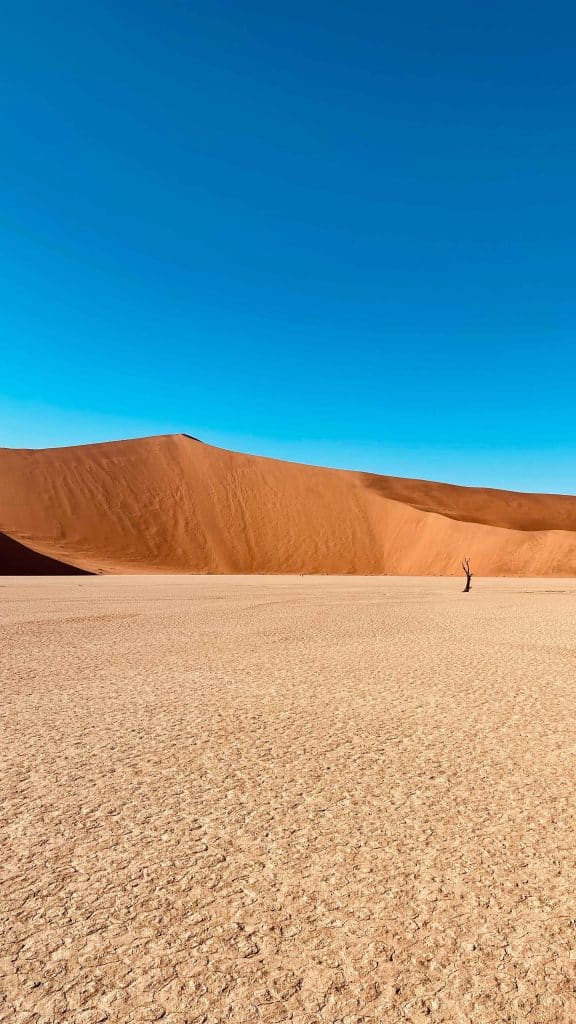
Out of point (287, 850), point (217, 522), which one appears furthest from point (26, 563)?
point (287, 850)

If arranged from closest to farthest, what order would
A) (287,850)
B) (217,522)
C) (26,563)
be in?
(287,850) → (26,563) → (217,522)

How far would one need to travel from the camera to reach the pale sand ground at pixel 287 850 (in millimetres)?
2135

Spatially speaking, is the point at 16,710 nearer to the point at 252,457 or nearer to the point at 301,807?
the point at 301,807

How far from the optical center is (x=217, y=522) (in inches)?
2677

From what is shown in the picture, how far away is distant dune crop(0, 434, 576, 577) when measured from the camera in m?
55.4

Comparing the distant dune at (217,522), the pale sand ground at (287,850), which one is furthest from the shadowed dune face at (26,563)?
the pale sand ground at (287,850)

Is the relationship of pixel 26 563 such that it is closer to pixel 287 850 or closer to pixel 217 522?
pixel 217 522

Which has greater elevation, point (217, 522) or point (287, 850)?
point (217, 522)

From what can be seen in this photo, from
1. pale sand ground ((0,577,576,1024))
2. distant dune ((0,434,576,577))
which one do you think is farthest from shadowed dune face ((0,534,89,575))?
pale sand ground ((0,577,576,1024))

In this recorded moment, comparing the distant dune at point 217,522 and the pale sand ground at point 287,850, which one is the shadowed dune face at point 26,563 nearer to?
the distant dune at point 217,522

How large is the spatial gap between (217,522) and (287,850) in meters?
65.4

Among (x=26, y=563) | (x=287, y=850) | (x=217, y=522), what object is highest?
(x=217, y=522)

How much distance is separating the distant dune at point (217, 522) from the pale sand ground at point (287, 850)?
4151 centimetres

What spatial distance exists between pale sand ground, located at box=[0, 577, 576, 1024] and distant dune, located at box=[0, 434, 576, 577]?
4151 centimetres
